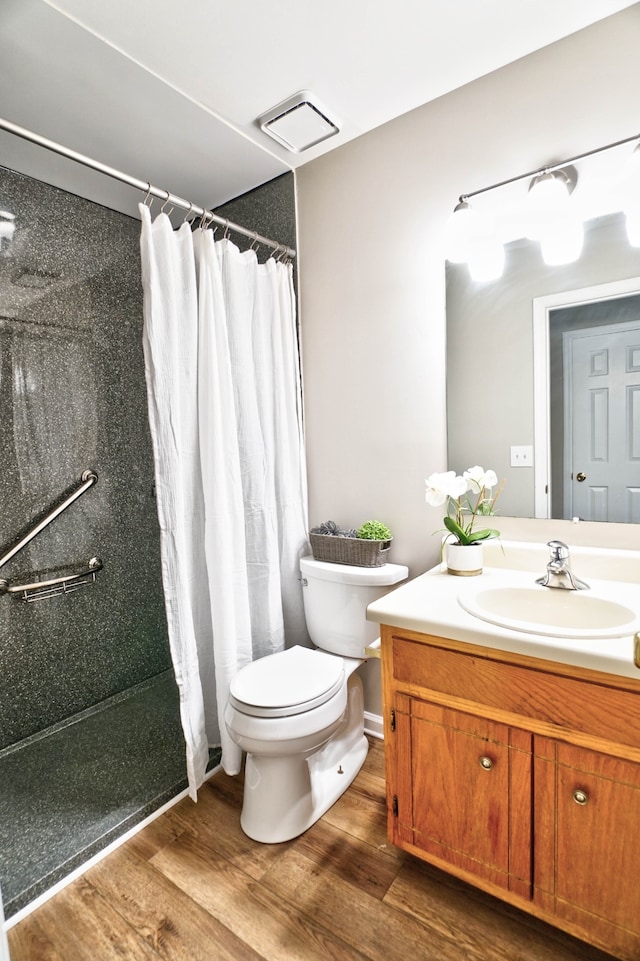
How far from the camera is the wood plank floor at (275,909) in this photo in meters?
1.21

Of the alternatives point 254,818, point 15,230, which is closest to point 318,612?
point 254,818

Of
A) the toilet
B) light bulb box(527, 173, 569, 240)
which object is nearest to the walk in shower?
the toilet

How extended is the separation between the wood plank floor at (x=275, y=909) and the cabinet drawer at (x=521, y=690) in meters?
0.58

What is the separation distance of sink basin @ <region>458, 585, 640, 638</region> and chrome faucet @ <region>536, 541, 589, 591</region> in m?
0.02

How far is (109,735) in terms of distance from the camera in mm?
2029

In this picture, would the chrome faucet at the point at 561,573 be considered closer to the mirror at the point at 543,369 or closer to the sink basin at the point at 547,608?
the sink basin at the point at 547,608

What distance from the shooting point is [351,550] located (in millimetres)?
1903

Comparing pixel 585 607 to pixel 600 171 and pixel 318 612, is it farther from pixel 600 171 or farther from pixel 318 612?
pixel 600 171

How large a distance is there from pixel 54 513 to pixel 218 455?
0.89 m

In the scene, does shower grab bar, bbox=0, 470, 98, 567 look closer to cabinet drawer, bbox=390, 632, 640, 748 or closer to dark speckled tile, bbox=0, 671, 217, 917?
dark speckled tile, bbox=0, 671, 217, 917

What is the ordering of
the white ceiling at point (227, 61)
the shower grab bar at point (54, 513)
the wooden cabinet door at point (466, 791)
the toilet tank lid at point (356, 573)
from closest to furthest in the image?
1. the wooden cabinet door at point (466, 791)
2. the white ceiling at point (227, 61)
3. the toilet tank lid at point (356, 573)
4. the shower grab bar at point (54, 513)

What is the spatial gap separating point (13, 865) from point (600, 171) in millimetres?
2678

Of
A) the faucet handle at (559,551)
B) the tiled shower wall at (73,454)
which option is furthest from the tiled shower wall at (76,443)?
the faucet handle at (559,551)

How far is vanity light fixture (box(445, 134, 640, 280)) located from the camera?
1437 millimetres
